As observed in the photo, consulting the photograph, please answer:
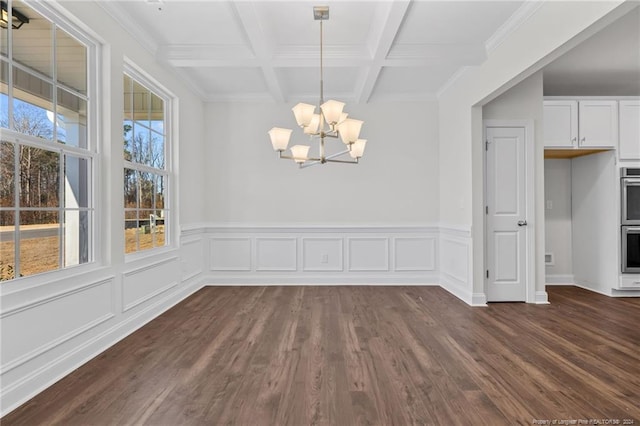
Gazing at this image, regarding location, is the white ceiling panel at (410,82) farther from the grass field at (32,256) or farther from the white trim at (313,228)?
the grass field at (32,256)

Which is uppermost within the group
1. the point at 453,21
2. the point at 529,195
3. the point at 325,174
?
the point at 453,21

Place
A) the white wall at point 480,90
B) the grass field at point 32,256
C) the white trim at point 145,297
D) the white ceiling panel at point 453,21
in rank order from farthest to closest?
1. the white trim at point 145,297
2. the white ceiling panel at point 453,21
3. the white wall at point 480,90
4. the grass field at point 32,256

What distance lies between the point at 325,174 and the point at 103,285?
10.6 feet

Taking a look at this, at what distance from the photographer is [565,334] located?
3.05 metres

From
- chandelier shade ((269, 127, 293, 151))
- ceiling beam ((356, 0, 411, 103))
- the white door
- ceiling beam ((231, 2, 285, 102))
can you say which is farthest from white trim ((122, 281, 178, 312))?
the white door

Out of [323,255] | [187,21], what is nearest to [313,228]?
[323,255]

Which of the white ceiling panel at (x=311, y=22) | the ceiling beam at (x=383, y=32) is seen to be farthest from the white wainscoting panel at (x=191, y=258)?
the ceiling beam at (x=383, y=32)

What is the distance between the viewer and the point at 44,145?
2.27m

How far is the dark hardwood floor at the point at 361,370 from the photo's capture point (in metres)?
1.89

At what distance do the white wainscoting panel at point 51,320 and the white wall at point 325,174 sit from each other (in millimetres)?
2533

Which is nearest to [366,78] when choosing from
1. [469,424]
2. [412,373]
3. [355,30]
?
[355,30]

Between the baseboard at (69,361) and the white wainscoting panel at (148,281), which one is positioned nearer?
the baseboard at (69,361)

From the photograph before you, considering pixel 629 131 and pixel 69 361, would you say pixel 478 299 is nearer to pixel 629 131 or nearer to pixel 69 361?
pixel 629 131

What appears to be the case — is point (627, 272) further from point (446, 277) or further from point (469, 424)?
point (469, 424)
